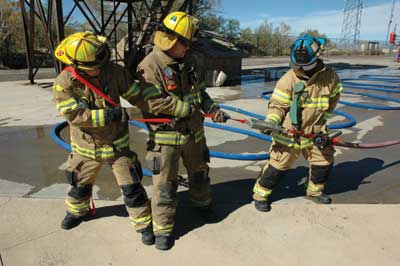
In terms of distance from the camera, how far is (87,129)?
250 cm

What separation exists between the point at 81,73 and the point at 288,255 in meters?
2.10

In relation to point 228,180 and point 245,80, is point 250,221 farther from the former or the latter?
point 245,80

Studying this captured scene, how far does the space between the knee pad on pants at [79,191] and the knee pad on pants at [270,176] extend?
64.0 inches

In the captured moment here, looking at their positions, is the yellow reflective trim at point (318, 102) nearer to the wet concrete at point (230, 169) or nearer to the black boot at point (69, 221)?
the wet concrete at point (230, 169)

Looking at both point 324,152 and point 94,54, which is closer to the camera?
point 94,54

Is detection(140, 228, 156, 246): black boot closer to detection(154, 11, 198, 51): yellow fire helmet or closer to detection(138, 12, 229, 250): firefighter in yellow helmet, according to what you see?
detection(138, 12, 229, 250): firefighter in yellow helmet

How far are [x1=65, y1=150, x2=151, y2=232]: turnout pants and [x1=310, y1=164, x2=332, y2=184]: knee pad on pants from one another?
1688 millimetres

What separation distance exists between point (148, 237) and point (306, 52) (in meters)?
2.03

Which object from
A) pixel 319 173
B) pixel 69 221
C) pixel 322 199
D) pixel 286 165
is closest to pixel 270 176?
pixel 286 165

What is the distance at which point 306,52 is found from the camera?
8.89 feet

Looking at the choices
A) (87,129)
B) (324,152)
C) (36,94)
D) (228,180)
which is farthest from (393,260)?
(36,94)

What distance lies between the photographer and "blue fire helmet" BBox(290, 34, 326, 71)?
107 inches

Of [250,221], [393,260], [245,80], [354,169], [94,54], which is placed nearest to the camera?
[94,54]

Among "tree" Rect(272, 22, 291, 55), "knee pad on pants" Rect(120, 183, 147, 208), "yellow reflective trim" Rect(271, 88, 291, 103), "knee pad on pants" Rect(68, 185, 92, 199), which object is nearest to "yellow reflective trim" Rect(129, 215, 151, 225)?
"knee pad on pants" Rect(120, 183, 147, 208)
